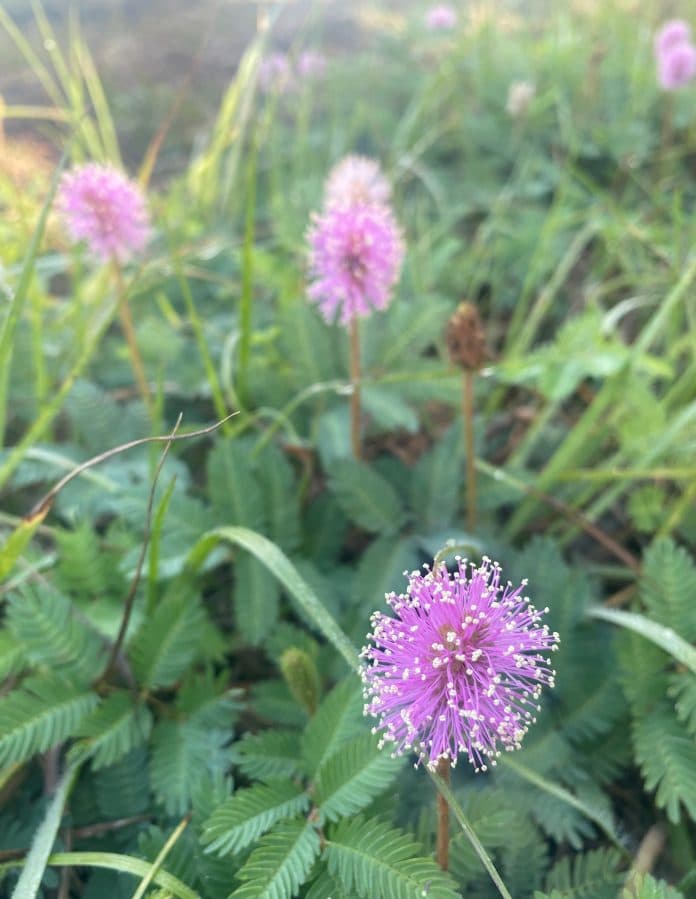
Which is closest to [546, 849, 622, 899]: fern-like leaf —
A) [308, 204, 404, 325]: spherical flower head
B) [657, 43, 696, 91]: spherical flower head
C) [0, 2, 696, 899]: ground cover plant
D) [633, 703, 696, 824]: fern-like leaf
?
[0, 2, 696, 899]: ground cover plant

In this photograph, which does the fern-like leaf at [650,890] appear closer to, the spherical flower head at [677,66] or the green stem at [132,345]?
the green stem at [132,345]

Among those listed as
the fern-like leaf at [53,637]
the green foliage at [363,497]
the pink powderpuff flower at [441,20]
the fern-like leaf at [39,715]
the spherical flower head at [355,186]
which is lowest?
the fern-like leaf at [39,715]

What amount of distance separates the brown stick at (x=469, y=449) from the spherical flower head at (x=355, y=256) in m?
0.25

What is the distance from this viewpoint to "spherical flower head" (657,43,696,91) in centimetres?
244

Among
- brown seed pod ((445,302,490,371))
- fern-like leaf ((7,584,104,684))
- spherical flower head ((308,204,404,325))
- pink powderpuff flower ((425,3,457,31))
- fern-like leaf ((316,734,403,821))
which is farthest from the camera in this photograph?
pink powderpuff flower ((425,3,457,31))

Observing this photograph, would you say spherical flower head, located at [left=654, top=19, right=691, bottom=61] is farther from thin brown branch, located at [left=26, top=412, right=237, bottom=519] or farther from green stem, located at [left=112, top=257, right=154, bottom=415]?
thin brown branch, located at [left=26, top=412, right=237, bottom=519]

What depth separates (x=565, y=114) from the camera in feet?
8.39

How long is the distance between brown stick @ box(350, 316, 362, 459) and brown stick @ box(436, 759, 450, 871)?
801 mm

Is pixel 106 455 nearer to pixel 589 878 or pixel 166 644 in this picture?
pixel 166 644

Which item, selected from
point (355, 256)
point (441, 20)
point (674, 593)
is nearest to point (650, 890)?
point (674, 593)

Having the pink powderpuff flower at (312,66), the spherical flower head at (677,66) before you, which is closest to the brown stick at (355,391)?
the spherical flower head at (677,66)

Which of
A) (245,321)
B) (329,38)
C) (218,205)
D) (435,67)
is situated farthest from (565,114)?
(329,38)

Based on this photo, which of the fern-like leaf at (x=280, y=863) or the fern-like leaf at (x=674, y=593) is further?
the fern-like leaf at (x=674, y=593)

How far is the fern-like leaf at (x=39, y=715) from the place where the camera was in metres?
1.06
